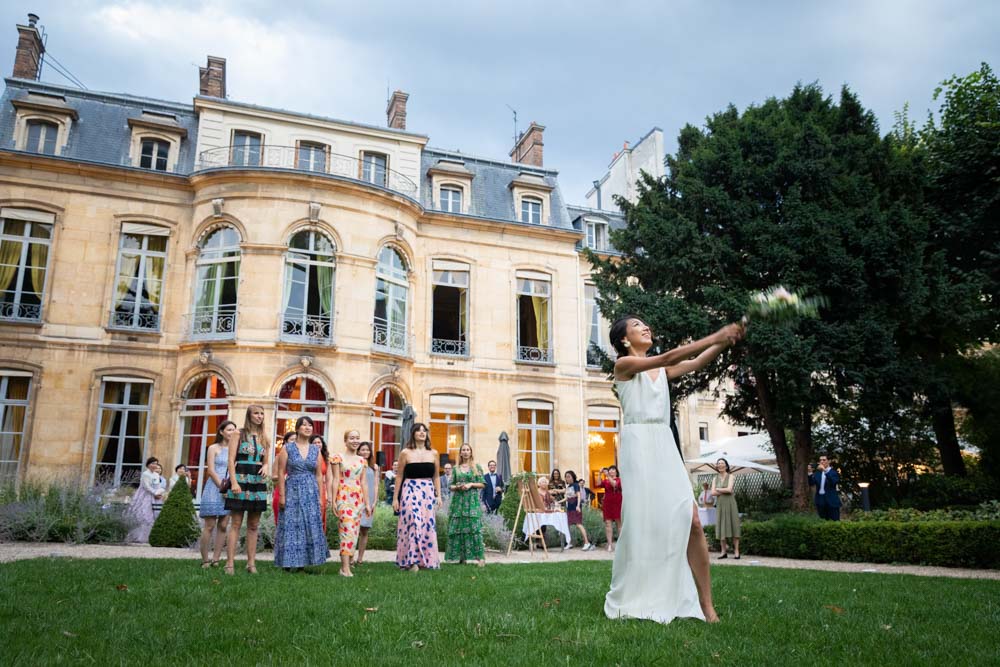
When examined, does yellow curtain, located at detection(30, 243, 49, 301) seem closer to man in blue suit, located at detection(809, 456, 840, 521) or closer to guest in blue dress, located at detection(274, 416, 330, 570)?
guest in blue dress, located at detection(274, 416, 330, 570)

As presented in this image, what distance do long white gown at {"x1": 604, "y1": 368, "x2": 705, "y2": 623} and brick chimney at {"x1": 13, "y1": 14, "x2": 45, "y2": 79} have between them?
77.5 feet

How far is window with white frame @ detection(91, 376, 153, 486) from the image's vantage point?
19.1 meters

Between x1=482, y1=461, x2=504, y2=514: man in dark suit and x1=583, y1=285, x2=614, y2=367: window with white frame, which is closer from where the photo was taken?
x1=482, y1=461, x2=504, y2=514: man in dark suit

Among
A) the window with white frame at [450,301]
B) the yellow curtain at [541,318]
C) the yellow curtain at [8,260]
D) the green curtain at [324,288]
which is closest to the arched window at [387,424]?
the green curtain at [324,288]

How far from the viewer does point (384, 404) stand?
20.9m

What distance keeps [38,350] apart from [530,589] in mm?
17628

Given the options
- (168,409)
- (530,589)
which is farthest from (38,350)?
(530,589)

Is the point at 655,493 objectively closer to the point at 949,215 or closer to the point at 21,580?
the point at 21,580

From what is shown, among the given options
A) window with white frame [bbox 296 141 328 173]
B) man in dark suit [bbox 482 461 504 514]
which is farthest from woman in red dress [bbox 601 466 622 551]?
window with white frame [bbox 296 141 328 173]

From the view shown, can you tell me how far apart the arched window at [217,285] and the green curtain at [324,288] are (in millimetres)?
2135

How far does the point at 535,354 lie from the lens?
2400 cm

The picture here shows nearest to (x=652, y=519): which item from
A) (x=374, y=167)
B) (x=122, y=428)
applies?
(x=122, y=428)

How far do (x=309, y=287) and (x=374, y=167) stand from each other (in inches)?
187

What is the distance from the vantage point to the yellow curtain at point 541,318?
24.3m
